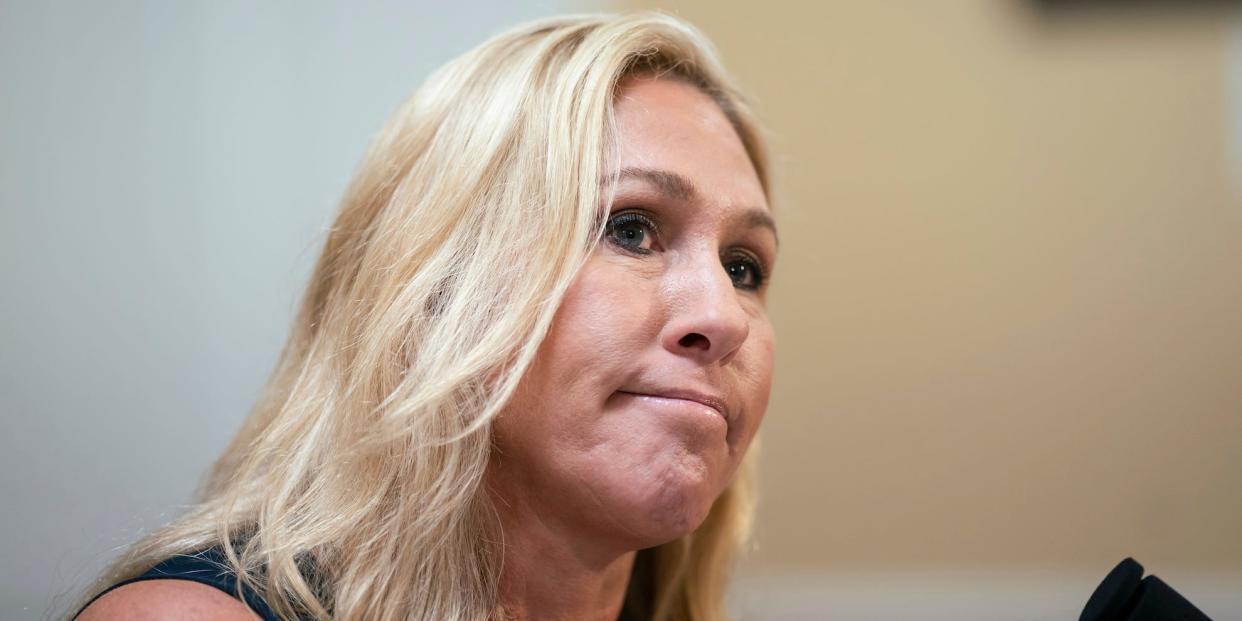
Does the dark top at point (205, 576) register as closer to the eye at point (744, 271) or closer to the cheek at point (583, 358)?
the cheek at point (583, 358)

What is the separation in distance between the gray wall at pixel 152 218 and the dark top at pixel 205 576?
317 millimetres

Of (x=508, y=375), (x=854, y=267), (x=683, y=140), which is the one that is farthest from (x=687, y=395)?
(x=854, y=267)

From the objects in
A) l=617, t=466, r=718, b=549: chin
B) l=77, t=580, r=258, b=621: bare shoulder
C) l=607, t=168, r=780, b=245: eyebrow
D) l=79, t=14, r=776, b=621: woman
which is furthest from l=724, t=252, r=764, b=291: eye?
l=77, t=580, r=258, b=621: bare shoulder

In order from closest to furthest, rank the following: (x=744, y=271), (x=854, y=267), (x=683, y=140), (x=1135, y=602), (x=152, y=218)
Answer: (x=1135, y=602) → (x=683, y=140) → (x=744, y=271) → (x=152, y=218) → (x=854, y=267)

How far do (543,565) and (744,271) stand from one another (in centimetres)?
39

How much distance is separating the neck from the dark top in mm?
220

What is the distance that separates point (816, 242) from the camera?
4.87 ft

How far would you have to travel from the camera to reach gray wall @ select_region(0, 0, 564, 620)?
1.23m

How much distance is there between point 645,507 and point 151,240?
0.81m

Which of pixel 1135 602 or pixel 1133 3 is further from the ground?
pixel 1133 3

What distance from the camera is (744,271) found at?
112 centimetres

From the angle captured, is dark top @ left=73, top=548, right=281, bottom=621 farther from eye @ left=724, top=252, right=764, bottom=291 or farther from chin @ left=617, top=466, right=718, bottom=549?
eye @ left=724, top=252, right=764, bottom=291

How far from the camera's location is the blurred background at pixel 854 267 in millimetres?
1260

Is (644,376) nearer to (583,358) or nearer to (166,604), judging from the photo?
(583,358)
